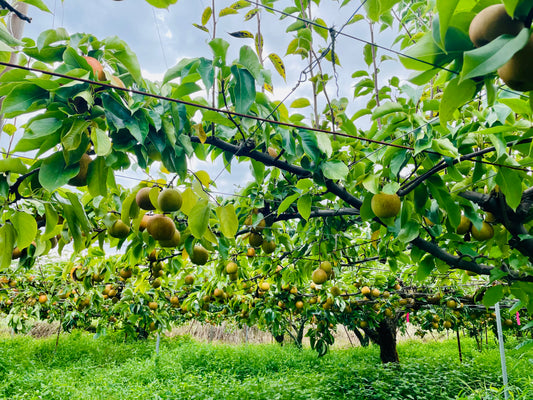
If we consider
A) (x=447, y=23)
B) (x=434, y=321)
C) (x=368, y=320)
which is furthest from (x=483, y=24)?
(x=434, y=321)

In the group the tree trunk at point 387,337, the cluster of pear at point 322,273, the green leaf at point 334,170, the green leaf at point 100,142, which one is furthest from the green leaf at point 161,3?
the tree trunk at point 387,337

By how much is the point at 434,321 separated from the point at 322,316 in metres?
2.94

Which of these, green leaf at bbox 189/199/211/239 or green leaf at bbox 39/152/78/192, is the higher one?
green leaf at bbox 39/152/78/192

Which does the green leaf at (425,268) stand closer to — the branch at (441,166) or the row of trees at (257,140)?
the row of trees at (257,140)

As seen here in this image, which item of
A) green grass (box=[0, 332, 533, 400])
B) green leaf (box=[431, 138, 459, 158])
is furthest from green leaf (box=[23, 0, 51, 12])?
green grass (box=[0, 332, 533, 400])

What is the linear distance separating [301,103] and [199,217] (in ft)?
1.97

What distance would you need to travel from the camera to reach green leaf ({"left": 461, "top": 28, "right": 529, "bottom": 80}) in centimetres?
35

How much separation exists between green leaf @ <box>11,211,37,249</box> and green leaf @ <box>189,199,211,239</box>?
1.37ft

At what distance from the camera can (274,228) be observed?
6.37 ft

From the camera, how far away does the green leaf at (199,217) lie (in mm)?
919

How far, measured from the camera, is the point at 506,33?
388mm

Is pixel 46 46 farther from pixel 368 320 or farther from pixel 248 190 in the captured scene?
pixel 368 320

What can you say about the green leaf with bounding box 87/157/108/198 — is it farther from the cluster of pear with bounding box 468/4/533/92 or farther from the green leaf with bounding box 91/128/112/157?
the cluster of pear with bounding box 468/4/533/92

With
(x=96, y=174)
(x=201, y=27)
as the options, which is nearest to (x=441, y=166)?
(x=201, y=27)
